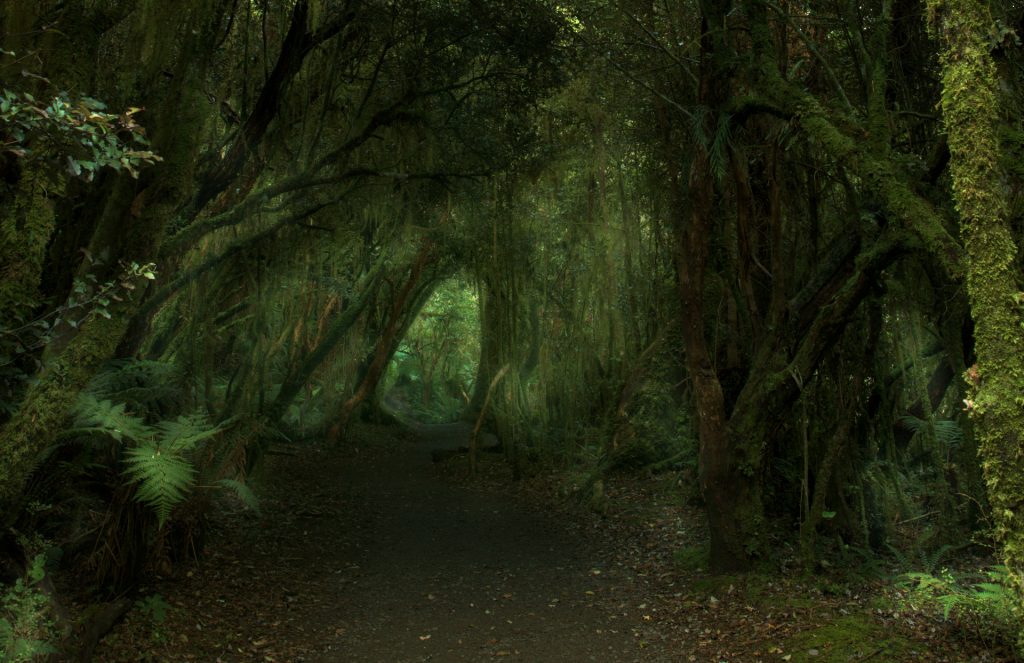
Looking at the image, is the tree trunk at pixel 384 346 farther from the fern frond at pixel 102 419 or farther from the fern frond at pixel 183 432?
the fern frond at pixel 102 419

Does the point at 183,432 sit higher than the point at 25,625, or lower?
higher

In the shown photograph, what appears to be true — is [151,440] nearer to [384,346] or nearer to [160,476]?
[160,476]

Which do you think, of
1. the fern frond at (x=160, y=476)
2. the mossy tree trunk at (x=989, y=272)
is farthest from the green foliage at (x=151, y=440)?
the mossy tree trunk at (x=989, y=272)

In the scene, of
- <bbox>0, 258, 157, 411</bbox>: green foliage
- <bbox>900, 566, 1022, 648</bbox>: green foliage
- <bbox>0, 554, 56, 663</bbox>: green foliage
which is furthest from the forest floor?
<bbox>0, 258, 157, 411</bbox>: green foliage

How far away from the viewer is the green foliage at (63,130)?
3.03 meters

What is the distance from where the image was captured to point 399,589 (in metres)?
7.16

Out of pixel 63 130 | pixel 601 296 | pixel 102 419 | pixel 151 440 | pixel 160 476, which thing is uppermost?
pixel 601 296

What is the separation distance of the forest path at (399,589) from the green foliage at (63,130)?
3441 mm

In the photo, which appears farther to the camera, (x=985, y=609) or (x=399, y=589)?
(x=399, y=589)

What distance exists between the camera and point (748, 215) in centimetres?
670

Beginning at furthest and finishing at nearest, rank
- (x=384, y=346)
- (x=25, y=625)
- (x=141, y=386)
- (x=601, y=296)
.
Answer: (x=384, y=346), (x=601, y=296), (x=141, y=386), (x=25, y=625)

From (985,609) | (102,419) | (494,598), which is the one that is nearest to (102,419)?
(102,419)

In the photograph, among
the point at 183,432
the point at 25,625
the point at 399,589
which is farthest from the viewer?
the point at 399,589

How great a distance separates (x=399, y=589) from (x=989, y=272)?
5813mm
